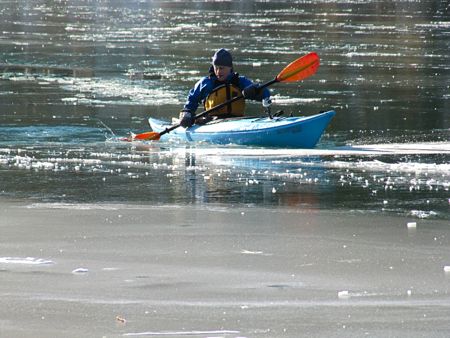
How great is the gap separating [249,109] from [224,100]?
13.8ft

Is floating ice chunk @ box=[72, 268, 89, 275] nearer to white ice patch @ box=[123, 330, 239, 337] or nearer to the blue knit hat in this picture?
white ice patch @ box=[123, 330, 239, 337]

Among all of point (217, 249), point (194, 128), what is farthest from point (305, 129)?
point (217, 249)

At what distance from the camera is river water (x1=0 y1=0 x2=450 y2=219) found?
10070mm

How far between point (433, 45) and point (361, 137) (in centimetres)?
1806

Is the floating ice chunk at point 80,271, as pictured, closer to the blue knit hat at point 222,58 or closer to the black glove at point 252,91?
the black glove at point 252,91

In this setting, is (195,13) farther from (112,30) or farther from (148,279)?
(148,279)

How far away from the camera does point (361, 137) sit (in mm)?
14648

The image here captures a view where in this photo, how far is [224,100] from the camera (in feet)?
46.9

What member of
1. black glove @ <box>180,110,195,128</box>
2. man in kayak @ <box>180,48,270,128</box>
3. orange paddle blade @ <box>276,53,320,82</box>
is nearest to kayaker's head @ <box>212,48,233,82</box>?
man in kayak @ <box>180,48,270,128</box>

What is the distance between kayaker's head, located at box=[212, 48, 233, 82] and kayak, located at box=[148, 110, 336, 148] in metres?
0.58

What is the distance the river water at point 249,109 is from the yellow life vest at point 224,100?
0.71 meters

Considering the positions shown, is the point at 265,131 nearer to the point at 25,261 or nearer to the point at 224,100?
the point at 224,100

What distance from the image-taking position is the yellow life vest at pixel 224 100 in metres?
14.2

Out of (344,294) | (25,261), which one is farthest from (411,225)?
(25,261)
